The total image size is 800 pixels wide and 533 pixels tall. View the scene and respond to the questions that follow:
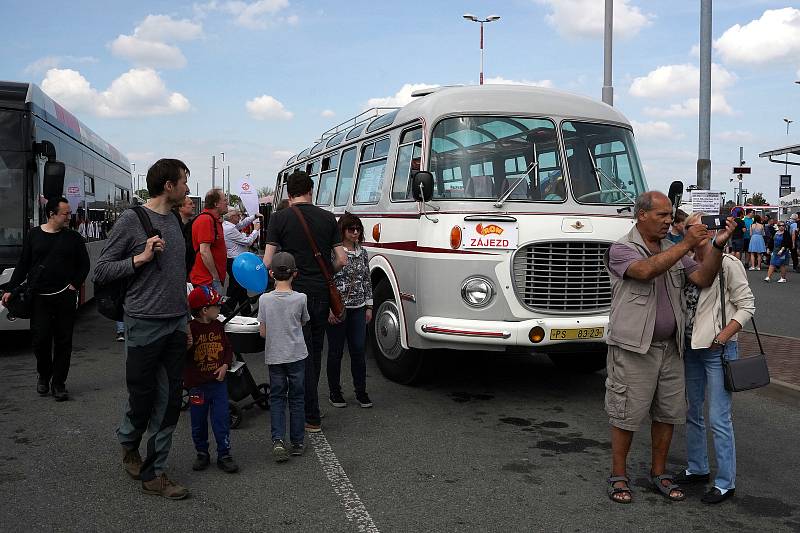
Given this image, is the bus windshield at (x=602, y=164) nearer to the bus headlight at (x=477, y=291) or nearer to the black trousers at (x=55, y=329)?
the bus headlight at (x=477, y=291)

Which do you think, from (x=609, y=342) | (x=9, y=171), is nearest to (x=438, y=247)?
(x=609, y=342)

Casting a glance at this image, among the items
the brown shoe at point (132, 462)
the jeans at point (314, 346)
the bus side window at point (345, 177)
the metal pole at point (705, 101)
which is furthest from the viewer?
the metal pole at point (705, 101)

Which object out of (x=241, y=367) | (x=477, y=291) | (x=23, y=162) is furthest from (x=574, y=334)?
(x=23, y=162)

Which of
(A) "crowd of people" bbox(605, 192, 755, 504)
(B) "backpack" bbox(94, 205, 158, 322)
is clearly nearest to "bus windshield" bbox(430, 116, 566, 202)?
(A) "crowd of people" bbox(605, 192, 755, 504)

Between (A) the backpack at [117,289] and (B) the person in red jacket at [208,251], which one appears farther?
(B) the person in red jacket at [208,251]

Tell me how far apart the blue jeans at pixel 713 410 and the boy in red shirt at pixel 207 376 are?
9.56ft

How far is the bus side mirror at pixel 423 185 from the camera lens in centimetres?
664

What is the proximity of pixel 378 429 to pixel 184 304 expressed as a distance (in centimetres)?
208

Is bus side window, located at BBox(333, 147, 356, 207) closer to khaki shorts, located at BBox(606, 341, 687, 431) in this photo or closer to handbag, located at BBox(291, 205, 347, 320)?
handbag, located at BBox(291, 205, 347, 320)

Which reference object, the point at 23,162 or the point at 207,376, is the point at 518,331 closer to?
the point at 207,376

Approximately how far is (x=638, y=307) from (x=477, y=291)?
7.39 ft

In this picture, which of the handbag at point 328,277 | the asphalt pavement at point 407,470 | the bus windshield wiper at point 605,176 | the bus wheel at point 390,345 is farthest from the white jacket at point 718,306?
the bus wheel at point 390,345

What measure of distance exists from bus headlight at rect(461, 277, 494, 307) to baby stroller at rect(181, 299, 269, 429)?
1.88m

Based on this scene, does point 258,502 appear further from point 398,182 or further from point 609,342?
point 398,182
